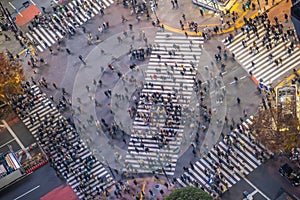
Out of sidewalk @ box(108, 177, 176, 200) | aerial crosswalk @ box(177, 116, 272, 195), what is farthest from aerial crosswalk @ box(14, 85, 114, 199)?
aerial crosswalk @ box(177, 116, 272, 195)

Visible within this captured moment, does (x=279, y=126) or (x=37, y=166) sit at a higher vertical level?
(x=37, y=166)

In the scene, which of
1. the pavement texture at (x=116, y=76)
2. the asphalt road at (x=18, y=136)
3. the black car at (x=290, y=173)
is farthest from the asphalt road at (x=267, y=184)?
the asphalt road at (x=18, y=136)

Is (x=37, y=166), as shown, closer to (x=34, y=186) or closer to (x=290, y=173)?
(x=34, y=186)

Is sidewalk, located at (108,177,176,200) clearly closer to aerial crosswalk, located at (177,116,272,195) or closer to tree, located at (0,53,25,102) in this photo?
aerial crosswalk, located at (177,116,272,195)

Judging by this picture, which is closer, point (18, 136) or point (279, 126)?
point (279, 126)

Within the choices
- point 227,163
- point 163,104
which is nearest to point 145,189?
point 227,163

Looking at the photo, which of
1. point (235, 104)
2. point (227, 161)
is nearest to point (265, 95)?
point (235, 104)
